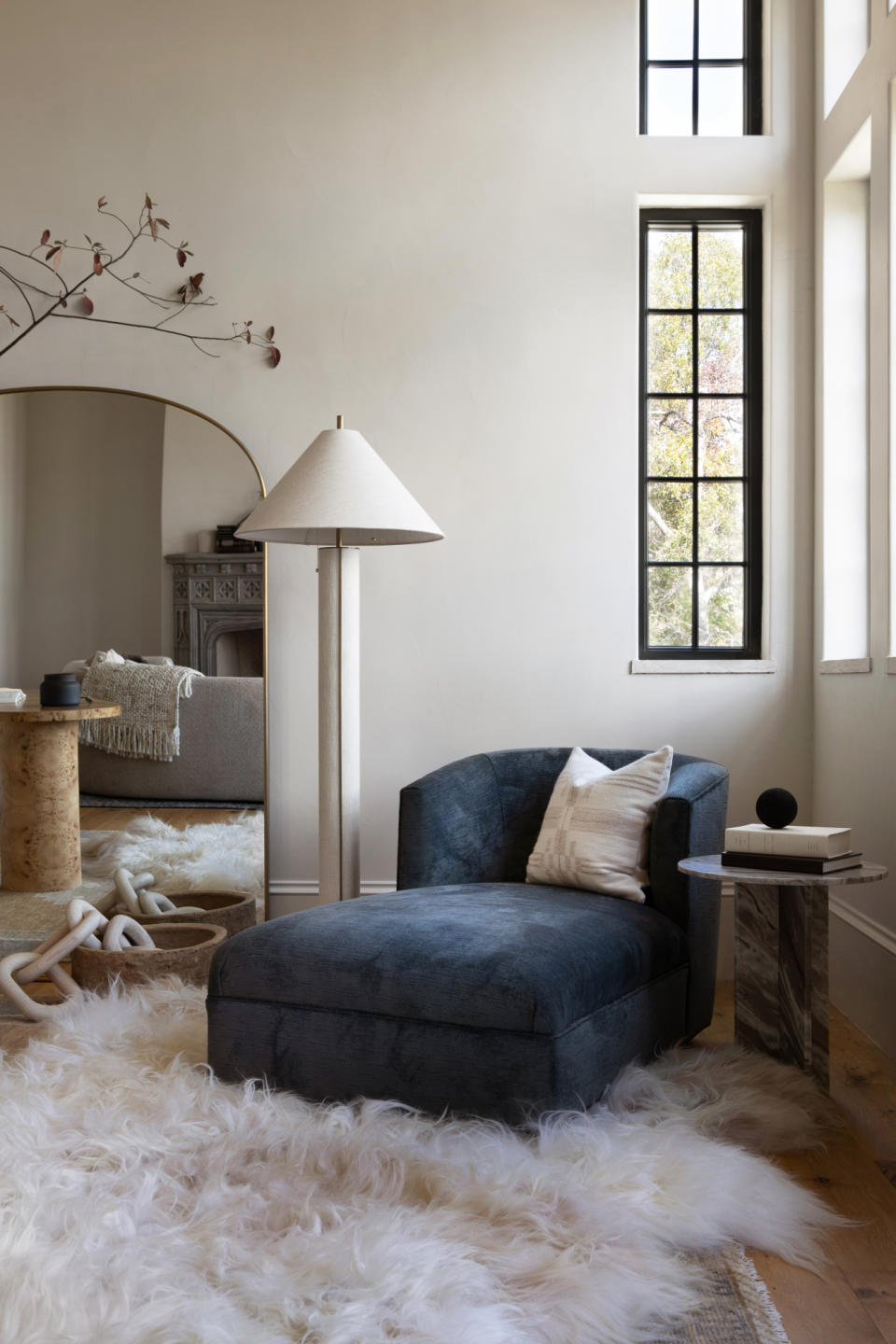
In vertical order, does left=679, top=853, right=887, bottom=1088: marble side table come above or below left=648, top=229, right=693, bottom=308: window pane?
below

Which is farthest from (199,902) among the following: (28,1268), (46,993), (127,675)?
(28,1268)

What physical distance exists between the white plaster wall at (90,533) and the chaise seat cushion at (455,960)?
1450mm

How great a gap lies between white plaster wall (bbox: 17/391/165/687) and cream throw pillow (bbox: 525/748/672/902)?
4.67 ft

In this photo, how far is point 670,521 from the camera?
3695mm

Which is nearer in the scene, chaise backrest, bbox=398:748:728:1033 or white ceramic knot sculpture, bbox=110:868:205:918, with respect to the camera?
chaise backrest, bbox=398:748:728:1033

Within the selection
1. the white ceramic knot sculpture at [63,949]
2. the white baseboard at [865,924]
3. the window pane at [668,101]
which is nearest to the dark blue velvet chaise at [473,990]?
the white baseboard at [865,924]

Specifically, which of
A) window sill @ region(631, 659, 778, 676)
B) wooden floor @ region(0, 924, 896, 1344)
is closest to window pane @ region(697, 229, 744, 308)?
window sill @ region(631, 659, 778, 676)

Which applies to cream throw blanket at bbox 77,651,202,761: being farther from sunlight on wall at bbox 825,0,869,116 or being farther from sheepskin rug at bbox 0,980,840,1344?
sunlight on wall at bbox 825,0,869,116

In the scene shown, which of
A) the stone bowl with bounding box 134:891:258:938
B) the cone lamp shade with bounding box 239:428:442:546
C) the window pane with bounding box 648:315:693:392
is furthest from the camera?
the window pane with bounding box 648:315:693:392

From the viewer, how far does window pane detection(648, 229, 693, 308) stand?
12.2 ft

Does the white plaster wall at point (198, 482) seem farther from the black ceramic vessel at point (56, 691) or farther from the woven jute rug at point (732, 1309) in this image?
the woven jute rug at point (732, 1309)

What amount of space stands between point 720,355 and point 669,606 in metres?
0.83

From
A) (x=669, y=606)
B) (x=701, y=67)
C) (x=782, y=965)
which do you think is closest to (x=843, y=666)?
(x=669, y=606)

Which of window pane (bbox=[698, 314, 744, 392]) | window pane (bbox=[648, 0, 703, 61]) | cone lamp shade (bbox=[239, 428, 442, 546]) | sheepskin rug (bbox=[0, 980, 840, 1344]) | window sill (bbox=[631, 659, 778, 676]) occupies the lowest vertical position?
sheepskin rug (bbox=[0, 980, 840, 1344])
